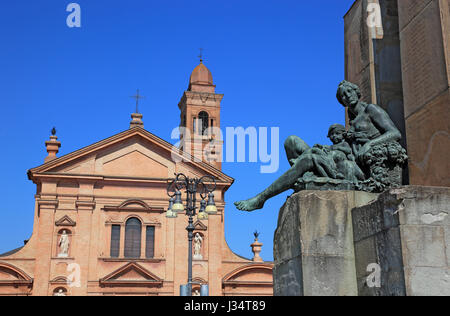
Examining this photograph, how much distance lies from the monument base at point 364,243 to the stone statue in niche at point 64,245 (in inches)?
1116

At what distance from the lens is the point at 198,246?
1275 inches

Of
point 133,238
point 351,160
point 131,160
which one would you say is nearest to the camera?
point 351,160

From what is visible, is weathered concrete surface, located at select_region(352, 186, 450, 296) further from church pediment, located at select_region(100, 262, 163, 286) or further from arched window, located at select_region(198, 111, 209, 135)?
arched window, located at select_region(198, 111, 209, 135)

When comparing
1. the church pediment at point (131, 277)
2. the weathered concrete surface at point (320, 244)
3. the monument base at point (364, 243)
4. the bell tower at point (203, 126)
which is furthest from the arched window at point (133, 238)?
the weathered concrete surface at point (320, 244)

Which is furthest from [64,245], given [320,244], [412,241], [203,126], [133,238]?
[412,241]

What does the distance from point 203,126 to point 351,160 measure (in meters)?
41.9

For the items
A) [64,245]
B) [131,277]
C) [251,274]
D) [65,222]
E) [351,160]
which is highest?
[65,222]

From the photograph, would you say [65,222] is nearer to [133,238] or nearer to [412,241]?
[133,238]

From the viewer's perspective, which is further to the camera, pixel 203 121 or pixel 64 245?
pixel 203 121

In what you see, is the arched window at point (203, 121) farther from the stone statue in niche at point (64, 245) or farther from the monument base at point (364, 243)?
the monument base at point (364, 243)

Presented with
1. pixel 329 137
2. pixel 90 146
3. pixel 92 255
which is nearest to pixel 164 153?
pixel 90 146

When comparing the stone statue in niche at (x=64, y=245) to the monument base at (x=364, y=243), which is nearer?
the monument base at (x=364, y=243)

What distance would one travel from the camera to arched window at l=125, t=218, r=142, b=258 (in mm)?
31737

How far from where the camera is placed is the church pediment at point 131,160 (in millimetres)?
32781
